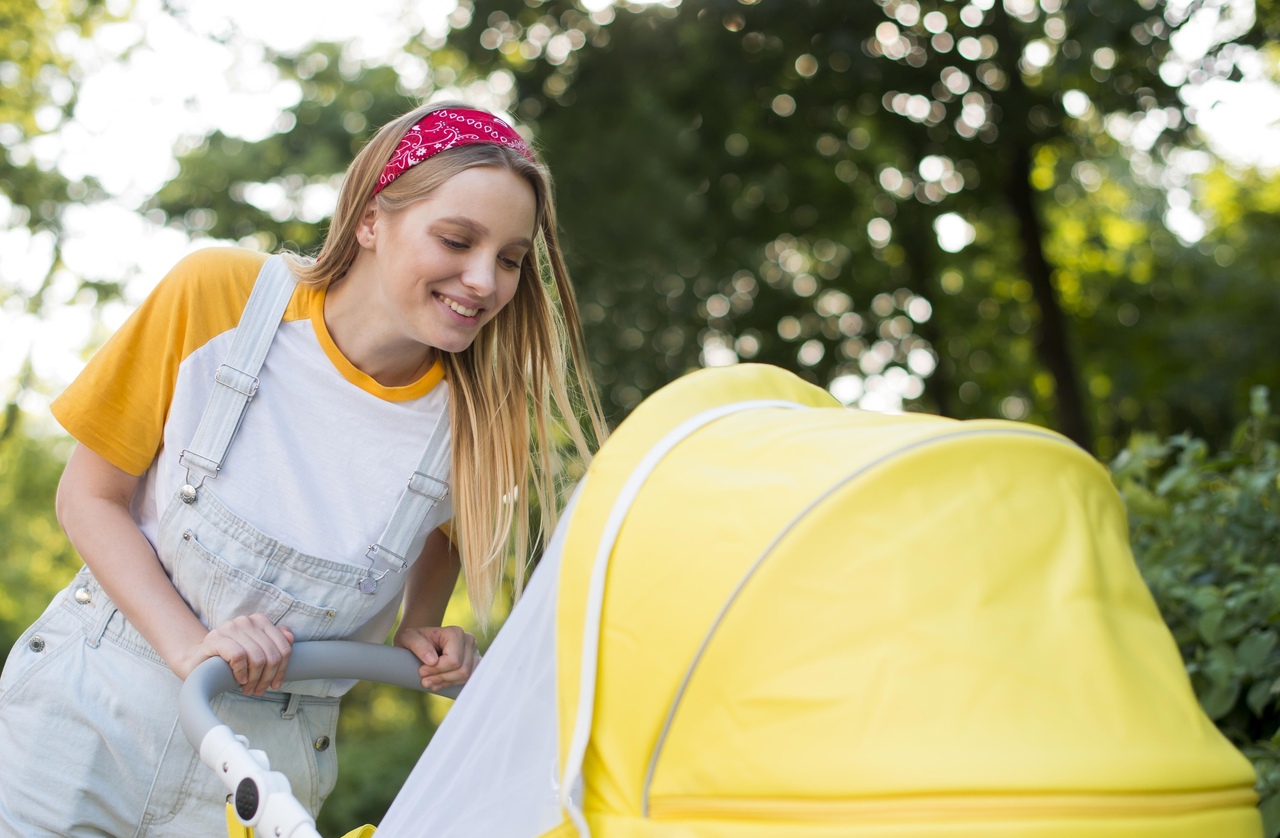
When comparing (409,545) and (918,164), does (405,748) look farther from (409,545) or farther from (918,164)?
(409,545)

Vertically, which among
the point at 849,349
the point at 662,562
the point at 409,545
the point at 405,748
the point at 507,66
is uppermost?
the point at 507,66

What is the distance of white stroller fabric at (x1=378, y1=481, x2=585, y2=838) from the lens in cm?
152

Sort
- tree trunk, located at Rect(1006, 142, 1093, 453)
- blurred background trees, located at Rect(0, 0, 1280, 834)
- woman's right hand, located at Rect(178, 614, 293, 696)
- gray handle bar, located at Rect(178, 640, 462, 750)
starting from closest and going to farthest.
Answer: gray handle bar, located at Rect(178, 640, 462, 750) < woman's right hand, located at Rect(178, 614, 293, 696) < blurred background trees, located at Rect(0, 0, 1280, 834) < tree trunk, located at Rect(1006, 142, 1093, 453)

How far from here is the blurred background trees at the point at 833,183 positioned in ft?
21.8

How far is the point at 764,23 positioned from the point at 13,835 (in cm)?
568

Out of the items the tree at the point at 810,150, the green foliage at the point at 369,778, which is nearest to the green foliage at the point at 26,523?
the green foliage at the point at 369,778

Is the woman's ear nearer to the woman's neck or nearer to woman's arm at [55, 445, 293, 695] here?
the woman's neck

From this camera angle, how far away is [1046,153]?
10742 mm

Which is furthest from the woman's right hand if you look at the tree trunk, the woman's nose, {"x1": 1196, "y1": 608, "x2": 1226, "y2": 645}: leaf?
the tree trunk

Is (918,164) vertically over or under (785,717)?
over

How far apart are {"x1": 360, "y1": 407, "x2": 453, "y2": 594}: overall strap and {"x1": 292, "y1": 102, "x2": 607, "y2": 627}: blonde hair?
1.0 inches

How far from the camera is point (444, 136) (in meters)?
2.06

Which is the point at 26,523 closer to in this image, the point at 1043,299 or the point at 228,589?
the point at 1043,299

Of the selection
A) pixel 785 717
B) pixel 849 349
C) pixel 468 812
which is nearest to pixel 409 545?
pixel 468 812
